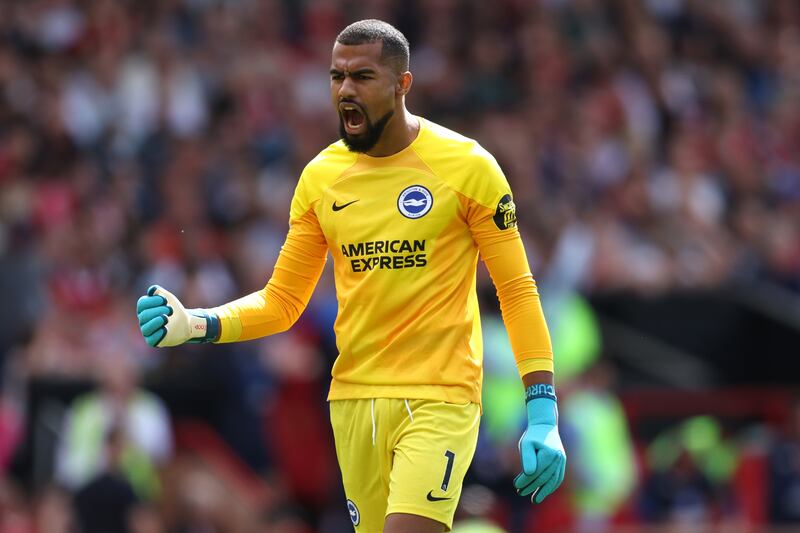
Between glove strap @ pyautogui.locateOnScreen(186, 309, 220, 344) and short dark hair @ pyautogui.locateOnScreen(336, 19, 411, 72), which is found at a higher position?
short dark hair @ pyautogui.locateOnScreen(336, 19, 411, 72)

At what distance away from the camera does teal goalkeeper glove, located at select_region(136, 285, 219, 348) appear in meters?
6.04

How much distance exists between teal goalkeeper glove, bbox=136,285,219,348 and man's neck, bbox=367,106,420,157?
103 centimetres

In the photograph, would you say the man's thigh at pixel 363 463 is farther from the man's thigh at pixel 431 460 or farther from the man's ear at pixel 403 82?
the man's ear at pixel 403 82

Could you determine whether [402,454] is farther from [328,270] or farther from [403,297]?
[328,270]

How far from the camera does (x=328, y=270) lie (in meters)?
13.2

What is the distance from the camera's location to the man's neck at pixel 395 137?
6.25m

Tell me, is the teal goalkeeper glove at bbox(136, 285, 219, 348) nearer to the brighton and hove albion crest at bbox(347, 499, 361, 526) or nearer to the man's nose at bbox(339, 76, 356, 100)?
the brighton and hove albion crest at bbox(347, 499, 361, 526)

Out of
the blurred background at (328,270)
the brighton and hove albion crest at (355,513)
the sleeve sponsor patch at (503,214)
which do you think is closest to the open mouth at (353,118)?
the sleeve sponsor patch at (503,214)

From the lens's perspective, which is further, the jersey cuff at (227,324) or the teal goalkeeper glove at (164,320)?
the jersey cuff at (227,324)

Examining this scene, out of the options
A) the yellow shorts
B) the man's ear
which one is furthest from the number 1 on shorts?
the man's ear

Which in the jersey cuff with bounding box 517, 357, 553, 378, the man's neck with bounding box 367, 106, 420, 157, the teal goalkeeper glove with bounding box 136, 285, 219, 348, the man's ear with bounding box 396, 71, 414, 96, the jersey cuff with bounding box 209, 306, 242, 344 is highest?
the man's ear with bounding box 396, 71, 414, 96

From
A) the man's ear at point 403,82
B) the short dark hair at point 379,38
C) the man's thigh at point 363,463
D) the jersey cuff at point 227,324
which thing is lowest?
the man's thigh at point 363,463

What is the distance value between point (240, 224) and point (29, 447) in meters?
3.27

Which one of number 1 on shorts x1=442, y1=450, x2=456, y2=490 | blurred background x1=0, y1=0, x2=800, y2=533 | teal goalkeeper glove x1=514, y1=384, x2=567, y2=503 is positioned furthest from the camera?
blurred background x1=0, y1=0, x2=800, y2=533
